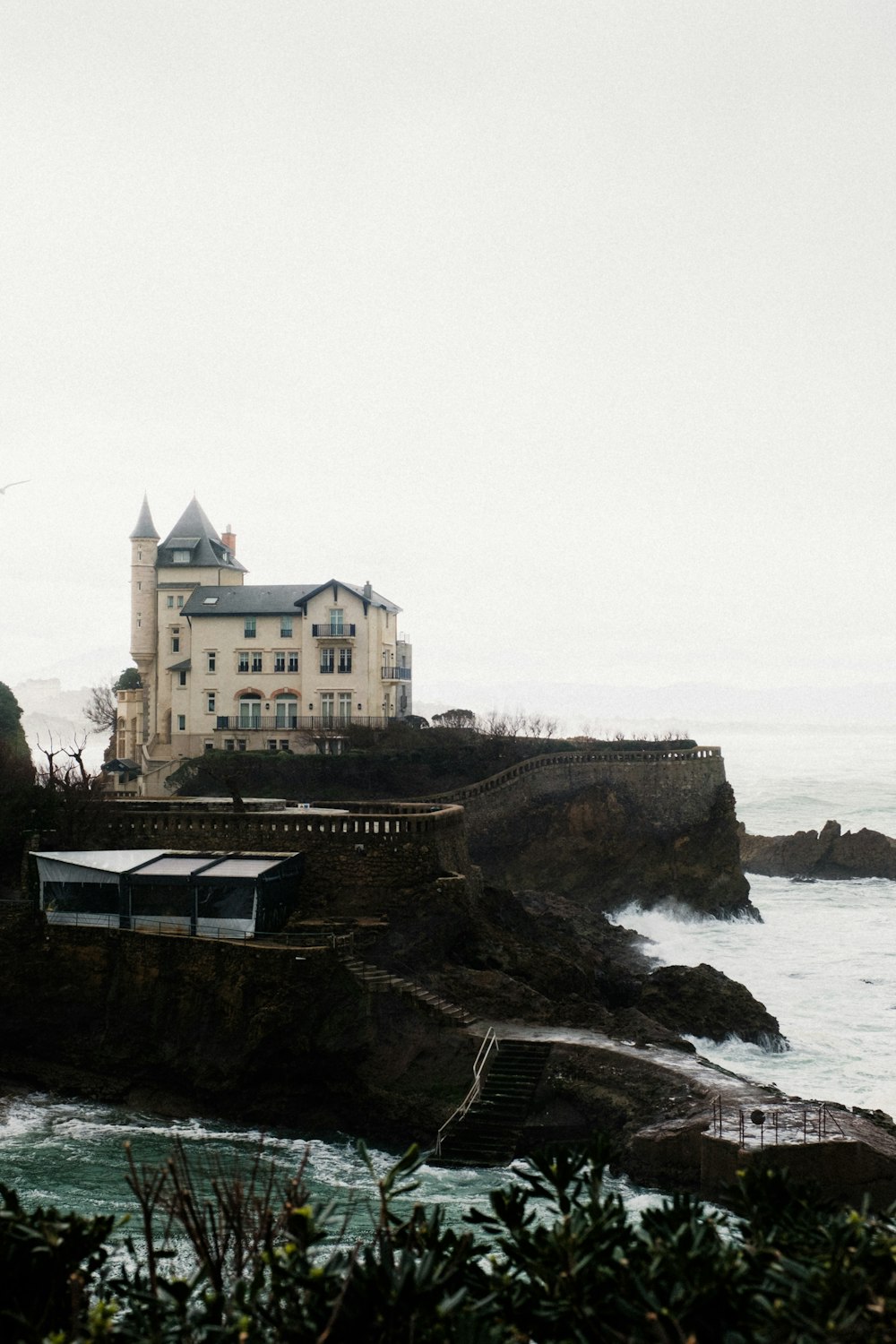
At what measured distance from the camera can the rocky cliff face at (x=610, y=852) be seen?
60500 mm

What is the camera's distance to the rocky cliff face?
6050 cm

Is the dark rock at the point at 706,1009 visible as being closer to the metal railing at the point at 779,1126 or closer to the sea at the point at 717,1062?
the sea at the point at 717,1062

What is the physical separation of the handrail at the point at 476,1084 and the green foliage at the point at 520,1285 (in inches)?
580

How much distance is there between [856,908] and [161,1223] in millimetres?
51669

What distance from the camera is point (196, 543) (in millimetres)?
73125

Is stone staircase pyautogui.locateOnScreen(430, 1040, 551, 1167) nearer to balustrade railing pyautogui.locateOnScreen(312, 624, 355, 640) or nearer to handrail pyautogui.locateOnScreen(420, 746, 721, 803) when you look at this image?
handrail pyautogui.locateOnScreen(420, 746, 721, 803)

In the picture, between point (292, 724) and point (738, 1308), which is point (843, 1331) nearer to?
point (738, 1308)

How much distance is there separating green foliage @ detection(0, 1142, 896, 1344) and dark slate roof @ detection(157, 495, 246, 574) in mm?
62003

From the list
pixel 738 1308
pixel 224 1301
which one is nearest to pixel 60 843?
pixel 224 1301

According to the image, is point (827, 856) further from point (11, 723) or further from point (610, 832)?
point (11, 723)

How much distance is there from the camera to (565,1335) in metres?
10.9

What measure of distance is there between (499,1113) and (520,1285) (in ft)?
53.0

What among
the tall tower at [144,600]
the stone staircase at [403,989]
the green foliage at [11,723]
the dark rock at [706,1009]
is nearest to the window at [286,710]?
the tall tower at [144,600]

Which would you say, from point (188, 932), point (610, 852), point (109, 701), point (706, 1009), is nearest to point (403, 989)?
point (188, 932)
